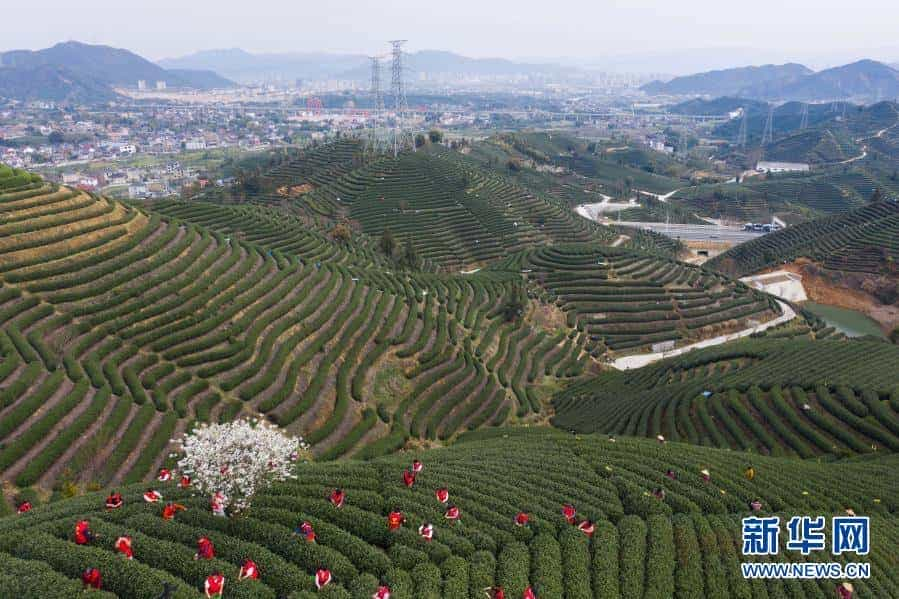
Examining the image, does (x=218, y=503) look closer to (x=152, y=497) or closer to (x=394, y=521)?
(x=152, y=497)

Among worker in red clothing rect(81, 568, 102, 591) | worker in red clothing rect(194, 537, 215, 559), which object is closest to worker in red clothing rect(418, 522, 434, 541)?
worker in red clothing rect(194, 537, 215, 559)

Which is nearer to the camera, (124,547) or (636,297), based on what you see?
(124,547)

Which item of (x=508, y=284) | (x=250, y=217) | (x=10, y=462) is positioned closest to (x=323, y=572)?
(x=10, y=462)

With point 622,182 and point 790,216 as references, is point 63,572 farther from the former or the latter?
point 622,182

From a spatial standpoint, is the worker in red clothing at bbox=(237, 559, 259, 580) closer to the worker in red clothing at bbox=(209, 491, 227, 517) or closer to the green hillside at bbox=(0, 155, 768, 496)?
the worker in red clothing at bbox=(209, 491, 227, 517)

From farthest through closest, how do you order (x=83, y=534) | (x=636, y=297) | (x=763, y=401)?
1. (x=636, y=297)
2. (x=763, y=401)
3. (x=83, y=534)

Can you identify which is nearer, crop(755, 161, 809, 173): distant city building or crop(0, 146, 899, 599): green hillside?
crop(0, 146, 899, 599): green hillside

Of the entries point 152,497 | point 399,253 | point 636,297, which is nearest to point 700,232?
point 636,297
